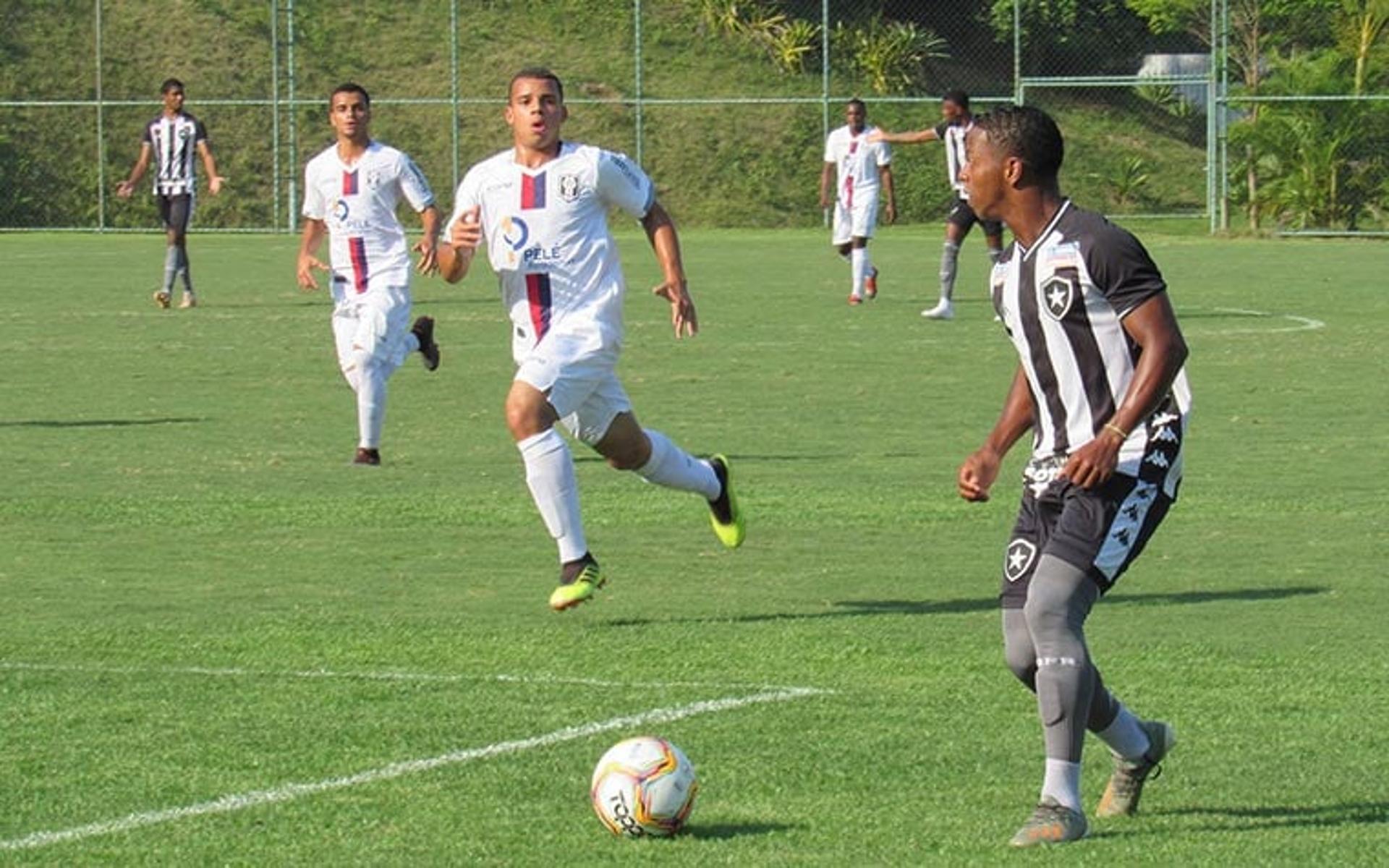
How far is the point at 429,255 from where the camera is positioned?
13.6 m

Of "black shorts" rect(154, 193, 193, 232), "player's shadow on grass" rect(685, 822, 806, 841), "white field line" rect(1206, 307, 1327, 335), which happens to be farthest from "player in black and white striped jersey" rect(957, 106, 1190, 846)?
"black shorts" rect(154, 193, 193, 232)

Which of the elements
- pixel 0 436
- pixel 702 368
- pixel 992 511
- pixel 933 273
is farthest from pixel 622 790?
pixel 933 273

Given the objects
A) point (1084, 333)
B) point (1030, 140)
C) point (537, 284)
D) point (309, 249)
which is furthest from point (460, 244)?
point (309, 249)

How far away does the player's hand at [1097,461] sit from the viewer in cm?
645

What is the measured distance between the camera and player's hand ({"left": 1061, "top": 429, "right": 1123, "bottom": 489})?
645 cm

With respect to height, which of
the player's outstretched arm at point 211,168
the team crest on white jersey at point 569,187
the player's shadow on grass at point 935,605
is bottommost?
the player's shadow on grass at point 935,605

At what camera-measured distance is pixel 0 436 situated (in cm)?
1652

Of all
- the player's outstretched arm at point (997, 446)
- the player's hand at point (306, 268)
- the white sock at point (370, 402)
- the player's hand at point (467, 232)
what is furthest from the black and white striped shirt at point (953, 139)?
the player's outstretched arm at point (997, 446)

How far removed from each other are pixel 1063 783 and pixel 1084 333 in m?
1.11

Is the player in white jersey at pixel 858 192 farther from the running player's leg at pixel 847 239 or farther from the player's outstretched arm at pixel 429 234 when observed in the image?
the player's outstretched arm at pixel 429 234

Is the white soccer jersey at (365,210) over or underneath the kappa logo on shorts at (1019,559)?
over

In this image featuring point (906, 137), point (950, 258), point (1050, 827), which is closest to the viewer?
point (1050, 827)

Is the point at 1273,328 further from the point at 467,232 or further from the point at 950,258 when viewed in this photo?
the point at 467,232

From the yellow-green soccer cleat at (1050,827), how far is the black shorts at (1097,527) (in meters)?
0.53
